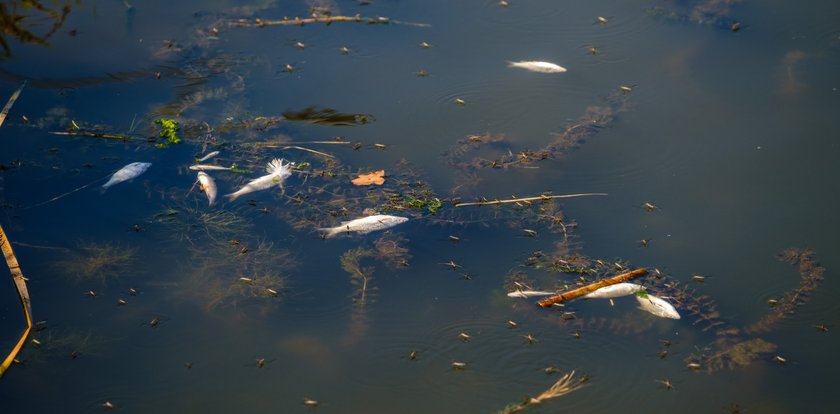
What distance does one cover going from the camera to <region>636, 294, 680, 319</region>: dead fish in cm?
467

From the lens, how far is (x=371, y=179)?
5.55 m

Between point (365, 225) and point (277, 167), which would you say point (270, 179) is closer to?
point (277, 167)

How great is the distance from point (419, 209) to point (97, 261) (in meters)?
2.45

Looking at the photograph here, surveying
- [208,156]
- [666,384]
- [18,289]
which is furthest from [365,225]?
[18,289]

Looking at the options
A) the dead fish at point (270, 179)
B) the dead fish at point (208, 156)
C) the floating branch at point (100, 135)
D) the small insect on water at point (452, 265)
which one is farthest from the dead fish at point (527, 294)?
the floating branch at point (100, 135)

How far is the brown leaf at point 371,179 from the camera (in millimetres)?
5535

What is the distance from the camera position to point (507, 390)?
14.5 ft

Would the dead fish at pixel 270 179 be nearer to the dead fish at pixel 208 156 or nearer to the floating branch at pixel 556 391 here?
the dead fish at pixel 208 156

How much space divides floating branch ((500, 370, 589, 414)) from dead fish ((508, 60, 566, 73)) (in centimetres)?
319

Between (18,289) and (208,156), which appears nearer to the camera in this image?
→ (18,289)

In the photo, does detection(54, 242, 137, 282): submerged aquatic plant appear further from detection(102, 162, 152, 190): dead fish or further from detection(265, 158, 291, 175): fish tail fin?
detection(265, 158, 291, 175): fish tail fin

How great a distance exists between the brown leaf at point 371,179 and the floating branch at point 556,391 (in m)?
2.12

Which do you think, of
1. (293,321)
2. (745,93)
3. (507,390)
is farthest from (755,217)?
(293,321)

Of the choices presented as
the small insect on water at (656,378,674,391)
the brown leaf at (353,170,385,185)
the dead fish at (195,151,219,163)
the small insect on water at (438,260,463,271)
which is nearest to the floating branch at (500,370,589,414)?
the small insect on water at (656,378,674,391)
